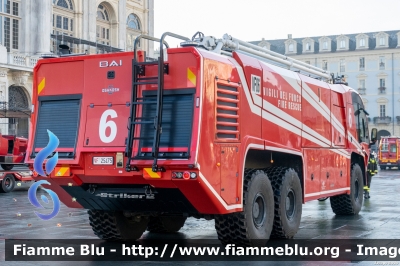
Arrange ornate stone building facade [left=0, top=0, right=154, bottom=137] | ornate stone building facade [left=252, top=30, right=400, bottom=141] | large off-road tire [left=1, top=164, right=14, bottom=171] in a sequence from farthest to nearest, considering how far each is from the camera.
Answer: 1. ornate stone building facade [left=252, top=30, right=400, bottom=141]
2. ornate stone building facade [left=0, top=0, right=154, bottom=137]
3. large off-road tire [left=1, top=164, right=14, bottom=171]

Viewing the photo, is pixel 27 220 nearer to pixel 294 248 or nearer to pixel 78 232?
pixel 78 232

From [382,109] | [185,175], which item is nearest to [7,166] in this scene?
[185,175]

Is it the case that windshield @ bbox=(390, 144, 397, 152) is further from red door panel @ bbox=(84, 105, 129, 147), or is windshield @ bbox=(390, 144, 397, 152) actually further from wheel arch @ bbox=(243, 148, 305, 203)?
red door panel @ bbox=(84, 105, 129, 147)

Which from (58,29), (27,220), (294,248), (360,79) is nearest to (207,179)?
(294,248)

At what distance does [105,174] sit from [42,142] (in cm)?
115

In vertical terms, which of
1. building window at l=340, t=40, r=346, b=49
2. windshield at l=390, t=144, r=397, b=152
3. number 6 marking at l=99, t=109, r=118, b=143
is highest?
building window at l=340, t=40, r=346, b=49

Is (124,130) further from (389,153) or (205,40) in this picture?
(389,153)

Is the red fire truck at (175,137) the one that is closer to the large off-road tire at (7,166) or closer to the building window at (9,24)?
the large off-road tire at (7,166)

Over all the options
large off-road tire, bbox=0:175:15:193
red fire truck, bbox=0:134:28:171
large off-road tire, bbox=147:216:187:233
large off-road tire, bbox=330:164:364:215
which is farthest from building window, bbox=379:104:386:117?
large off-road tire, bbox=147:216:187:233

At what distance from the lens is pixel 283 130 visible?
11.0 meters

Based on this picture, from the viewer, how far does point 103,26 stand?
48.1m

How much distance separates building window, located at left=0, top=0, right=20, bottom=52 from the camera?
1567 inches

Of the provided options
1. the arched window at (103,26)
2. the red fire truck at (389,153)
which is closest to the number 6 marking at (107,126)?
the arched window at (103,26)

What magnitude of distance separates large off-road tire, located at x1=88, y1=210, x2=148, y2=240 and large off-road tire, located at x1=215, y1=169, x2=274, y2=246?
6.03 ft
